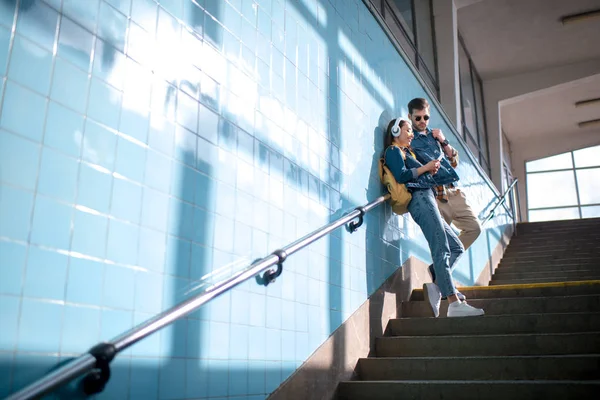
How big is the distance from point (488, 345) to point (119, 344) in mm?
Answer: 2538

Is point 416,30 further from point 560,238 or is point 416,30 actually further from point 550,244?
point 560,238

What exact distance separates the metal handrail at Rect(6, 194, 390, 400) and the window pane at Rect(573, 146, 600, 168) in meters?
16.6

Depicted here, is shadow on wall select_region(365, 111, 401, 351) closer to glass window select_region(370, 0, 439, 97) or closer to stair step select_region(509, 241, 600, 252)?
glass window select_region(370, 0, 439, 97)

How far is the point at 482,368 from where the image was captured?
3.34 meters

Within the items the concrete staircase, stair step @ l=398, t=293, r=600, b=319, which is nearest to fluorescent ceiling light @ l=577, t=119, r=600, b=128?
the concrete staircase

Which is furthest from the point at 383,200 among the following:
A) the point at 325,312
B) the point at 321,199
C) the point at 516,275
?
the point at 516,275

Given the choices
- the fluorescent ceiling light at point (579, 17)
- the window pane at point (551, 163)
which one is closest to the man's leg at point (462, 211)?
the fluorescent ceiling light at point (579, 17)

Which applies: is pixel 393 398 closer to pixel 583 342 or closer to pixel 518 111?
pixel 583 342

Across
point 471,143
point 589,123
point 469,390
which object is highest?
point 589,123

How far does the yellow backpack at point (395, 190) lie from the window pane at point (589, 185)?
14.6 meters

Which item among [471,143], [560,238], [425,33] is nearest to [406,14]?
[425,33]

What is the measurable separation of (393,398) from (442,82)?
20.3 ft

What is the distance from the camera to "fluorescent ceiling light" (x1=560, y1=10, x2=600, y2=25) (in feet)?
33.1

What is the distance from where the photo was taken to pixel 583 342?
135 inches
